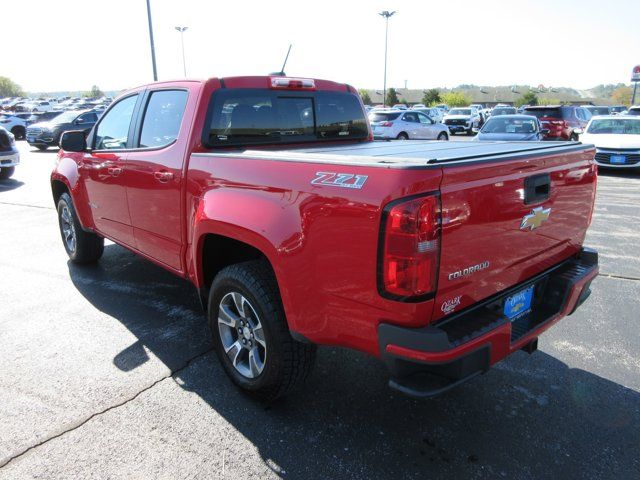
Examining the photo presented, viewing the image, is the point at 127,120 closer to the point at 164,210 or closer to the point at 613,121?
the point at 164,210

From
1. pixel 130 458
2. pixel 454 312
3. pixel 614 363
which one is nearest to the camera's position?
pixel 454 312

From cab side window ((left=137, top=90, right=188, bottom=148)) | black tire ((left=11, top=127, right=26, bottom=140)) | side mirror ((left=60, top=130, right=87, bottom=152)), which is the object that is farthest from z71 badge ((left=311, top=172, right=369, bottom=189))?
black tire ((left=11, top=127, right=26, bottom=140))

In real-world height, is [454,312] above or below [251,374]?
above

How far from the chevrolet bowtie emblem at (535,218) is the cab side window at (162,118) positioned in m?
2.38

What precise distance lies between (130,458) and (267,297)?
1099 mm

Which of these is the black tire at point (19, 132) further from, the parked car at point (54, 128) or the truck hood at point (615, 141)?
the truck hood at point (615, 141)

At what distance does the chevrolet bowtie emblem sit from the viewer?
8.02ft

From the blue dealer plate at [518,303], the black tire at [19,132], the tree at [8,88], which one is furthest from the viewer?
the tree at [8,88]

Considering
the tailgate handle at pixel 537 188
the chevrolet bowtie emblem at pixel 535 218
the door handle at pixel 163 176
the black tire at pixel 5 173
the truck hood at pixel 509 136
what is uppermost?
the tailgate handle at pixel 537 188

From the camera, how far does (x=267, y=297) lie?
2.66 meters

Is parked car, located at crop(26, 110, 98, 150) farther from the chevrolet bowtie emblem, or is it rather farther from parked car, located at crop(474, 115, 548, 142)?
the chevrolet bowtie emblem

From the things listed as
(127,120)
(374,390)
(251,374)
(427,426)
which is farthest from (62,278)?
(427,426)

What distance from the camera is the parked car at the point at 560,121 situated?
54.6 ft

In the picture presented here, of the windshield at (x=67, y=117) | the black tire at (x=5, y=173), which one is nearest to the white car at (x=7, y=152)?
the black tire at (x=5, y=173)
